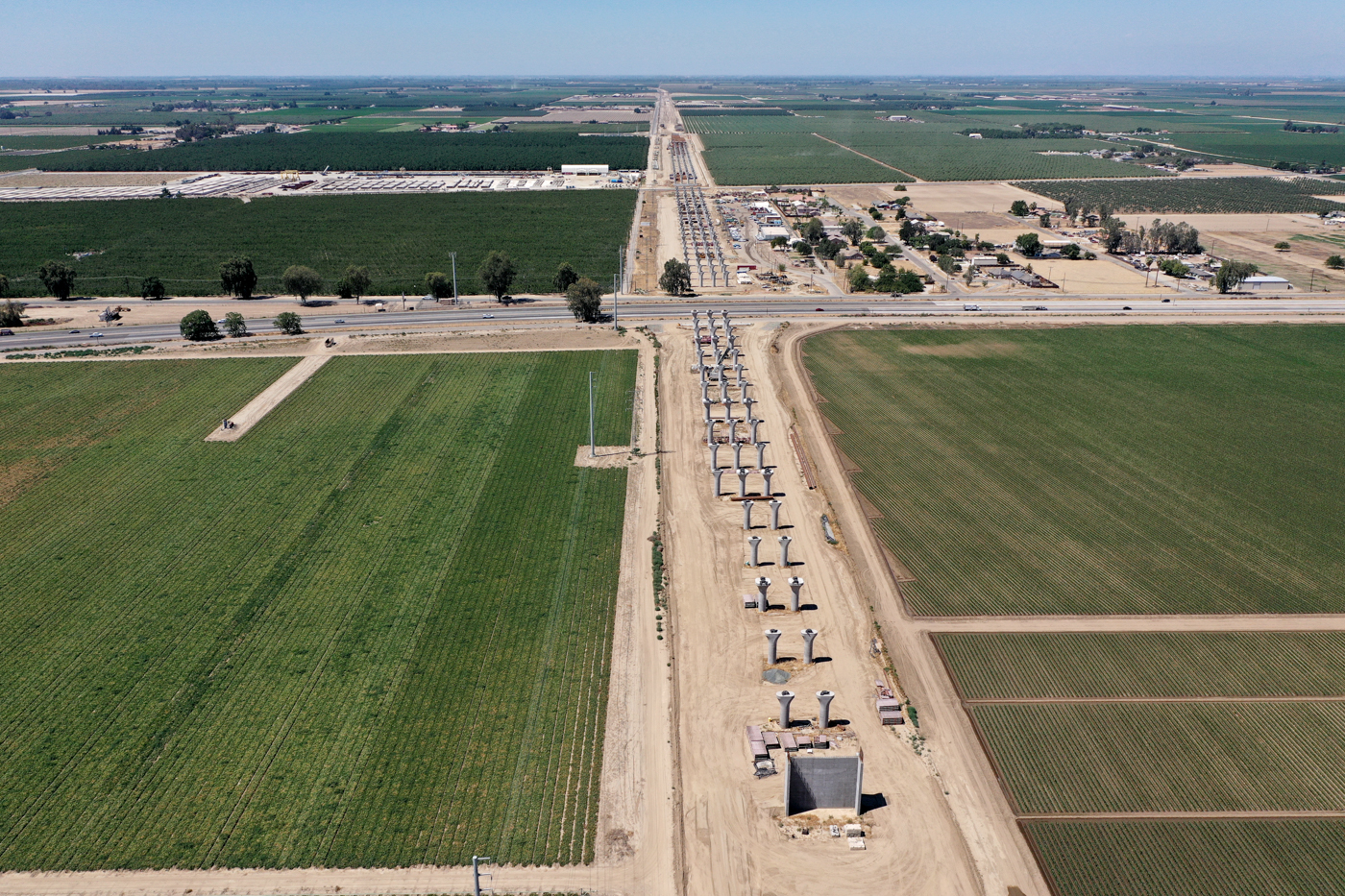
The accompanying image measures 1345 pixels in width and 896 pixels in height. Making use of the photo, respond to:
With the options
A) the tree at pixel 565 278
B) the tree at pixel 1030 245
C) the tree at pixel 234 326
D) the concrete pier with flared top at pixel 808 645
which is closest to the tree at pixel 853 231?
the tree at pixel 1030 245

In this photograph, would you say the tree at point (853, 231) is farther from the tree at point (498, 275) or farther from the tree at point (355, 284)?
the tree at point (355, 284)

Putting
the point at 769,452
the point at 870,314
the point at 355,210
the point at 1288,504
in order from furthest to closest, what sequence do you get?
1. the point at 355,210
2. the point at 870,314
3. the point at 769,452
4. the point at 1288,504

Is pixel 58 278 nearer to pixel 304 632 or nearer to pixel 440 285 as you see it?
pixel 440 285

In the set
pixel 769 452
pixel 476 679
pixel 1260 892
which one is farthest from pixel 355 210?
pixel 1260 892

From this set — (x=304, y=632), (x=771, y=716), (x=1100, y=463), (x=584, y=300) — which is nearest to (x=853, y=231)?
(x=584, y=300)

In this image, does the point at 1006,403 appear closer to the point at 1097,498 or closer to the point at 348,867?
the point at 1097,498

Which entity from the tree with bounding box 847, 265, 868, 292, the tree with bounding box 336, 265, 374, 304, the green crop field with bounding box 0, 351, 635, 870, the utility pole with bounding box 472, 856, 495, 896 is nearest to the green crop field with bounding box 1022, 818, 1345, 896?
the green crop field with bounding box 0, 351, 635, 870
